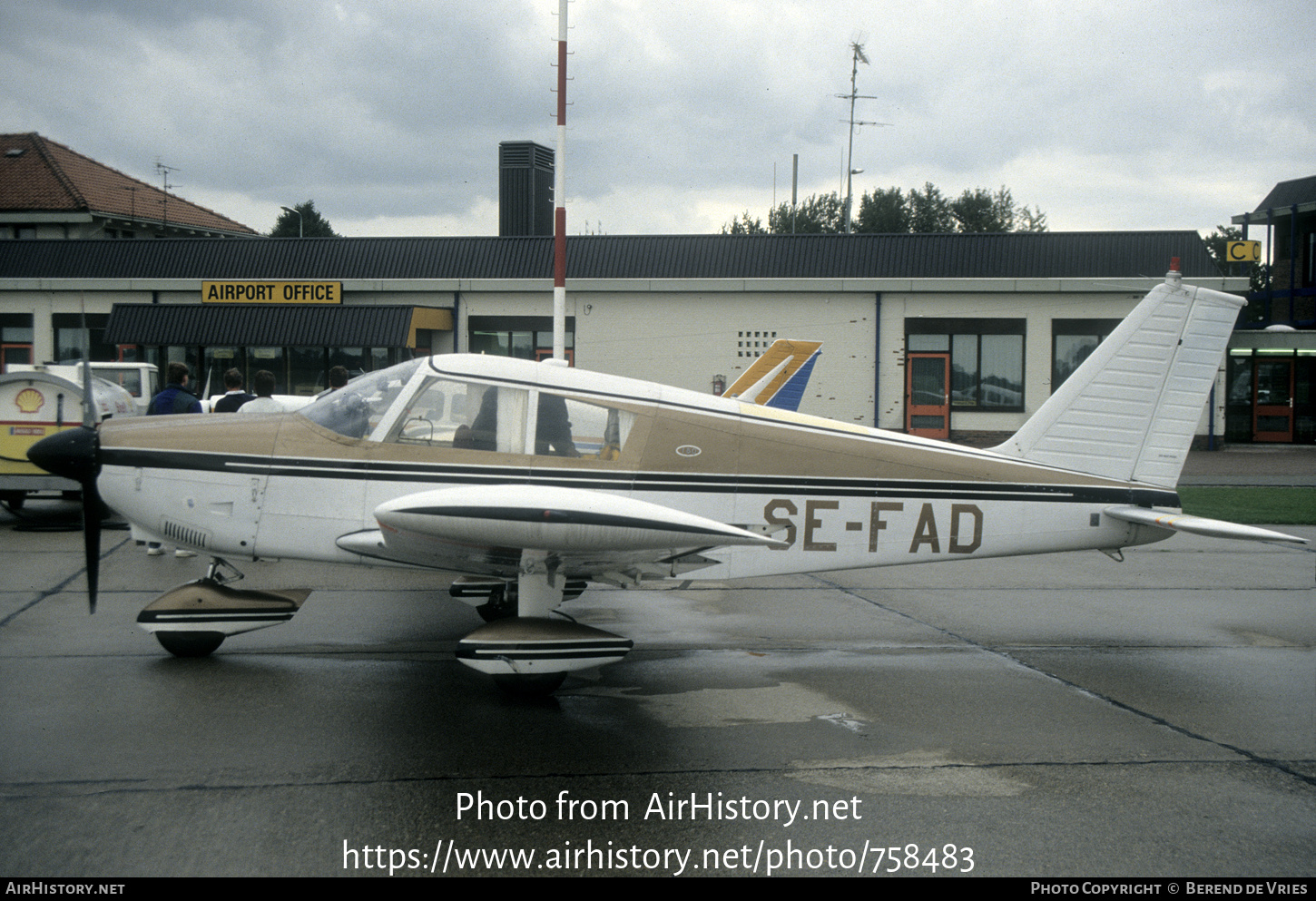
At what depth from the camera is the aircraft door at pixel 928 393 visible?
26.3 meters

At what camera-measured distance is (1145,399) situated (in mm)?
6828

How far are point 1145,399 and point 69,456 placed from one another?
22.9 ft

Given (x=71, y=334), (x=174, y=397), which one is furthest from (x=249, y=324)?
(x=174, y=397)

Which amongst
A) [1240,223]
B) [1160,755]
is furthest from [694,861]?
[1240,223]

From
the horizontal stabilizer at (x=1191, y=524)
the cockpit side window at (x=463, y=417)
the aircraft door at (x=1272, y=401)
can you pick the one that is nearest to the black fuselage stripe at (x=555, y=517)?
the cockpit side window at (x=463, y=417)

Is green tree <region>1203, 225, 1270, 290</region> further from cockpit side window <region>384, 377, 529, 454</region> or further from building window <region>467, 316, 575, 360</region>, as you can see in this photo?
cockpit side window <region>384, 377, 529, 454</region>

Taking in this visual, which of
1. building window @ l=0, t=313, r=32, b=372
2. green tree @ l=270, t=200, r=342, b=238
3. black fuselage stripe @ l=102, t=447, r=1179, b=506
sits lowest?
black fuselage stripe @ l=102, t=447, r=1179, b=506

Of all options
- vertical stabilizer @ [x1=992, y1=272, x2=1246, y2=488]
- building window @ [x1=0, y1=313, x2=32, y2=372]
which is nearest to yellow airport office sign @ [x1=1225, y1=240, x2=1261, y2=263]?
vertical stabilizer @ [x1=992, y1=272, x2=1246, y2=488]

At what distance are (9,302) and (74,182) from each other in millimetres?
14948

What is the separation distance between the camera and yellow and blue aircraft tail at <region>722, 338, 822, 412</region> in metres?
16.6

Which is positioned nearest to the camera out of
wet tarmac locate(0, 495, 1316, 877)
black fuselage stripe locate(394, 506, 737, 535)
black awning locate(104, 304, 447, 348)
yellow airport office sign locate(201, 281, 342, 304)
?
wet tarmac locate(0, 495, 1316, 877)

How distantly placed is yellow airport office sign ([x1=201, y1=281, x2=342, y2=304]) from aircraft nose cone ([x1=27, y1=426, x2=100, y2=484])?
2181 cm

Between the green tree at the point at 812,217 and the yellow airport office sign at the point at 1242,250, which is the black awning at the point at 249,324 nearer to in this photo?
the yellow airport office sign at the point at 1242,250

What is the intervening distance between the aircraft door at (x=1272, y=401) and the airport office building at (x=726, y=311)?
334 cm
